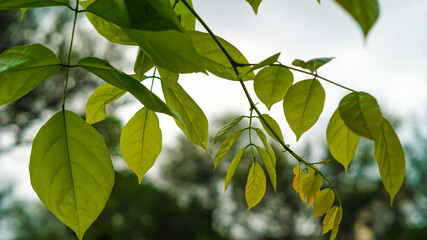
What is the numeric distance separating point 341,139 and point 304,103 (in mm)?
36

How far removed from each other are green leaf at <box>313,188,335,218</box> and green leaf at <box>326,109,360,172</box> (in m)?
0.03

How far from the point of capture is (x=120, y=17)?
168 millimetres

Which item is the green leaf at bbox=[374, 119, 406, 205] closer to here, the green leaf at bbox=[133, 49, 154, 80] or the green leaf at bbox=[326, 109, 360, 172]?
the green leaf at bbox=[326, 109, 360, 172]

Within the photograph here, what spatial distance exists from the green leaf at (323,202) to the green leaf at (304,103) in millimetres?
56

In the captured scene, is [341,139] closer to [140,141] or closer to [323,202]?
[323,202]

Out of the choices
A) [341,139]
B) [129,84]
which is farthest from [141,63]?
[341,139]

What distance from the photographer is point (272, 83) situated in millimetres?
249

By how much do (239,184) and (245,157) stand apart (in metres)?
1.03

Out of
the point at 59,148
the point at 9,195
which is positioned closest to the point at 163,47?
the point at 59,148

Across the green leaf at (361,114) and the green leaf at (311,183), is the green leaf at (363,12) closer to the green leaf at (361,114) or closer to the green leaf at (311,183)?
the green leaf at (361,114)

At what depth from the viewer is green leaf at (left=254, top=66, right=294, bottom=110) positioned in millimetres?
245

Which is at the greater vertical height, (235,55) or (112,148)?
(112,148)

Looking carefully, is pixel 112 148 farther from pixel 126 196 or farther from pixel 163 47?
pixel 163 47

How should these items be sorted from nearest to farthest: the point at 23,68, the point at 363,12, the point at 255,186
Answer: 1. the point at 363,12
2. the point at 23,68
3. the point at 255,186
